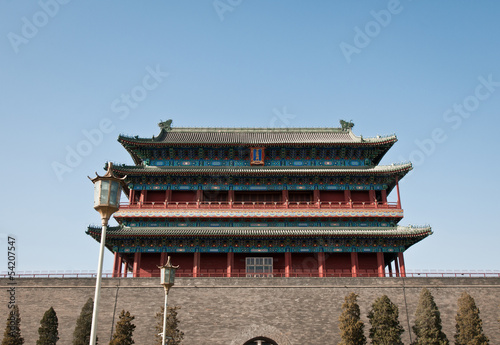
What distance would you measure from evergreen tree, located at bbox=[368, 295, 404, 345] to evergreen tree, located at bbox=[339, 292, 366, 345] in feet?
2.27

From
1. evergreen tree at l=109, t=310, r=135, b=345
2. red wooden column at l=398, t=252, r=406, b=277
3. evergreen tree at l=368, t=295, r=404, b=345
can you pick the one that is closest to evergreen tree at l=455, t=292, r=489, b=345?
evergreen tree at l=368, t=295, r=404, b=345

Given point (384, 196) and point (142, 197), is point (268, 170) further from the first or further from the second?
point (142, 197)

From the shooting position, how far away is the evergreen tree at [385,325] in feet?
77.2

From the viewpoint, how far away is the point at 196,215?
1288 inches

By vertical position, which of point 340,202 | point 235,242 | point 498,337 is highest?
point 340,202

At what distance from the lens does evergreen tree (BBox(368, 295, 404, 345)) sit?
2353cm

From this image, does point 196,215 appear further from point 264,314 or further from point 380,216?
point 380,216

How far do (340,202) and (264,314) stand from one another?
978 cm

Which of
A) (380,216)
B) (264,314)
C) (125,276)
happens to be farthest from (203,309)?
(380,216)

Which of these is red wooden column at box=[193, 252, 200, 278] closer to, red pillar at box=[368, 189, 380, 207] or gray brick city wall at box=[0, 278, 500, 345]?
gray brick city wall at box=[0, 278, 500, 345]

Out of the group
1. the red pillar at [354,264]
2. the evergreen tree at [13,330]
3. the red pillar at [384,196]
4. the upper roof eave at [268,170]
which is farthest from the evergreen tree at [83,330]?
the red pillar at [384,196]

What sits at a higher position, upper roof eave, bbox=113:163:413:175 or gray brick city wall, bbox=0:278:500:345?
upper roof eave, bbox=113:163:413:175

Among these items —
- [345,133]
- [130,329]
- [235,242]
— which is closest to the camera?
[130,329]

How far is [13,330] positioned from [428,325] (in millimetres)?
20460
